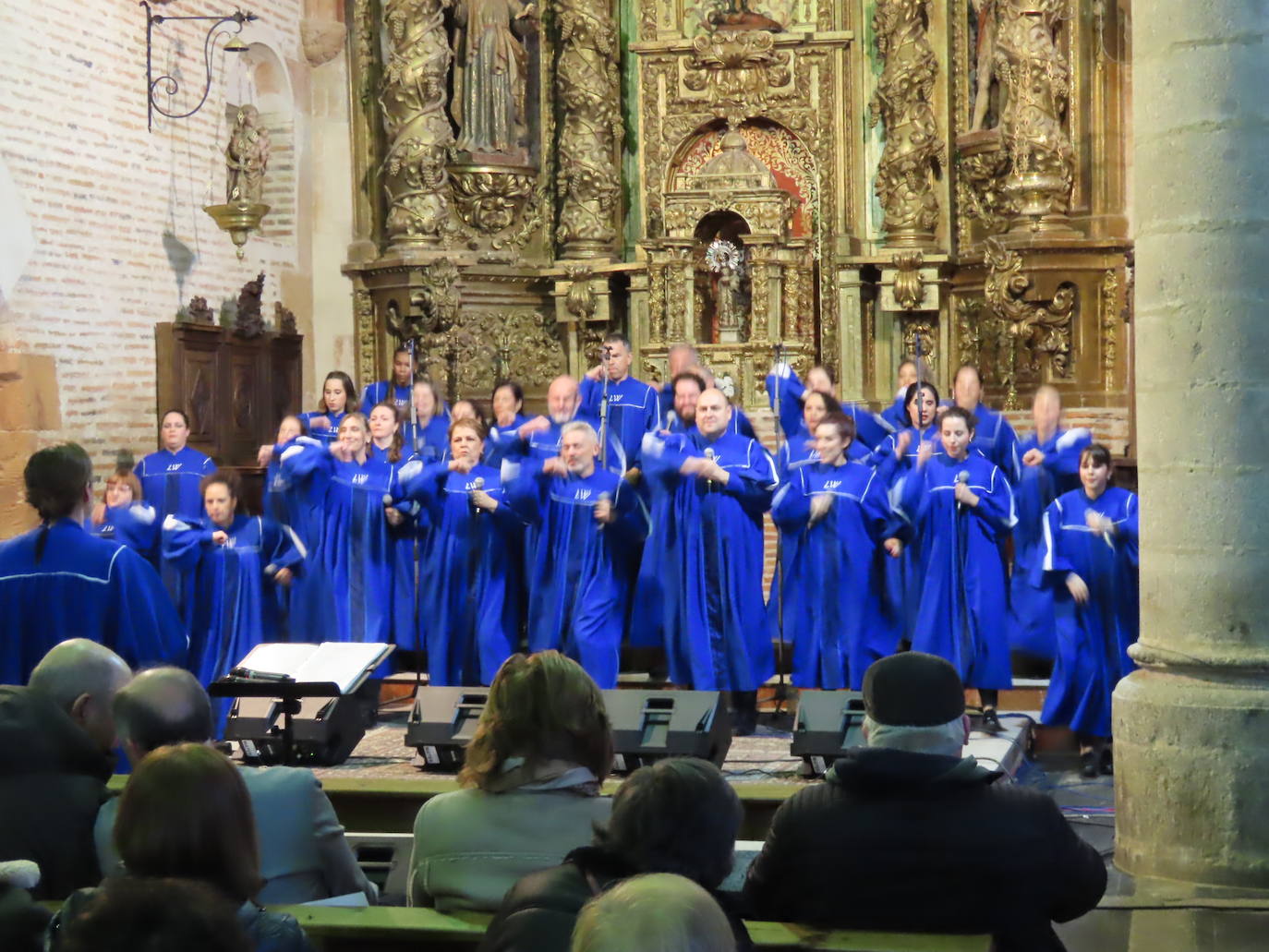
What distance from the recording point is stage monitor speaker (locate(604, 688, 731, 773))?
743cm

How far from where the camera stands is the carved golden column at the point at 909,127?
14.9 m

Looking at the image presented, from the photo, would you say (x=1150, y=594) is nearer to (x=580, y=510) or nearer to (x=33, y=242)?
(x=580, y=510)

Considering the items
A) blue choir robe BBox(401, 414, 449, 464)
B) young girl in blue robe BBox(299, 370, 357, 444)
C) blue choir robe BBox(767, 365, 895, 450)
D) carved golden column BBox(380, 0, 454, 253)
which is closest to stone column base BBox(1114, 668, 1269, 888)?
blue choir robe BBox(767, 365, 895, 450)

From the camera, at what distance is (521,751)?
386 cm

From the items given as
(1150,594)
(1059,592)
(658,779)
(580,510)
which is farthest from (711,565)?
(658,779)

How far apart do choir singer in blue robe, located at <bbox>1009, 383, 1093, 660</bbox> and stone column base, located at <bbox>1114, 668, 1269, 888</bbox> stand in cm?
291

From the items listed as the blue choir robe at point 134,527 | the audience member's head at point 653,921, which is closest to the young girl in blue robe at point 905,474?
the blue choir robe at point 134,527

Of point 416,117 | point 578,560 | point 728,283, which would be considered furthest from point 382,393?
point 578,560

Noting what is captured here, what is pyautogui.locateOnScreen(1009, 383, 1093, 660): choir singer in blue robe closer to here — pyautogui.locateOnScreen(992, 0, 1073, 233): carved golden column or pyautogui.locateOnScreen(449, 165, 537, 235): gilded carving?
pyautogui.locateOnScreen(992, 0, 1073, 233): carved golden column

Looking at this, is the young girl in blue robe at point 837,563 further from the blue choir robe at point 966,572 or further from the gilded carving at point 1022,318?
the gilded carving at point 1022,318

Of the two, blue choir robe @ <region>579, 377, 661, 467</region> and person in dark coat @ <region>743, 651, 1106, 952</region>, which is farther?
blue choir robe @ <region>579, 377, 661, 467</region>

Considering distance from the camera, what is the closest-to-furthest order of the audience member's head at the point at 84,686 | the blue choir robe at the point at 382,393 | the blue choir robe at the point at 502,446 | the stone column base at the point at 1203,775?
the audience member's head at the point at 84,686, the stone column base at the point at 1203,775, the blue choir robe at the point at 502,446, the blue choir robe at the point at 382,393

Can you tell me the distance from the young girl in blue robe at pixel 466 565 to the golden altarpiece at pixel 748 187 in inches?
204

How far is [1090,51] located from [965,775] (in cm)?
1164
